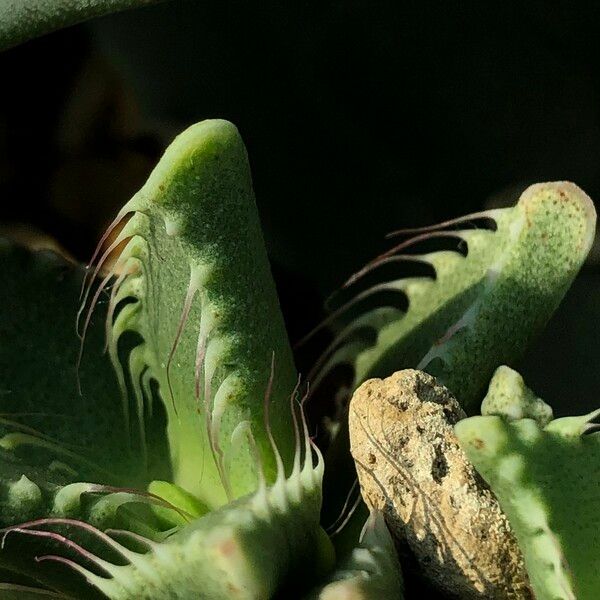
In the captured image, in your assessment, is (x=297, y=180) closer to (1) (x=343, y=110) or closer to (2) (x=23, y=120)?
(1) (x=343, y=110)

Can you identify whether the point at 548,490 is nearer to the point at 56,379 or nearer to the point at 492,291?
the point at 492,291

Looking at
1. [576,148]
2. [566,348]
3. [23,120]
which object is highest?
[23,120]

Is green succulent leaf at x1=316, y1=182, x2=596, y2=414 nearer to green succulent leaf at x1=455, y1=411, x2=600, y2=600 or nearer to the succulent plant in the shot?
the succulent plant

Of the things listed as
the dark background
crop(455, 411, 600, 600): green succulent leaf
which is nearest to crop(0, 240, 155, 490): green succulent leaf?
the dark background

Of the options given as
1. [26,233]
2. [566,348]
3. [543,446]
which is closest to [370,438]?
[543,446]

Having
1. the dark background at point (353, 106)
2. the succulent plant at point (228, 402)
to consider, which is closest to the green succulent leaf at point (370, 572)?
the succulent plant at point (228, 402)

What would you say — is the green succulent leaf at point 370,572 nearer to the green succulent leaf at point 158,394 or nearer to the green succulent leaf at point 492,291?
the green succulent leaf at point 158,394
